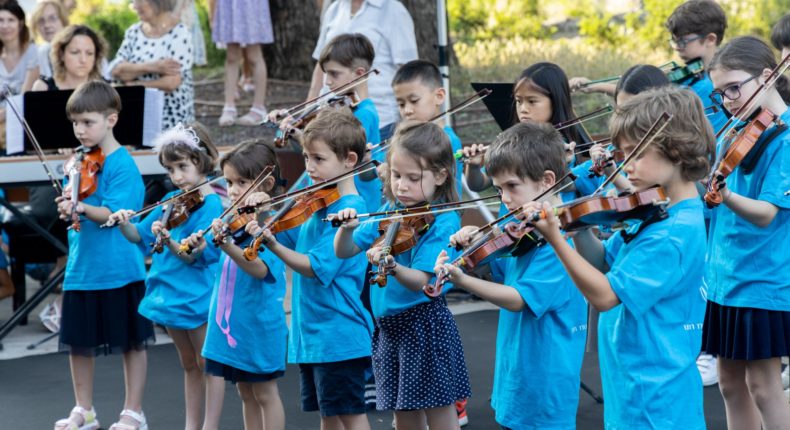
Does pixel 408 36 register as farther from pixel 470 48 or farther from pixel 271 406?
pixel 470 48

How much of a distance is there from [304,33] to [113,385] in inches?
236

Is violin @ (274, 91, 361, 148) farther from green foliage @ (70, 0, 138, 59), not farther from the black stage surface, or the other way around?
green foliage @ (70, 0, 138, 59)

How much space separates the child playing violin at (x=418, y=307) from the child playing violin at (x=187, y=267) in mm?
1028

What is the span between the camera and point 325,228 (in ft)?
12.3

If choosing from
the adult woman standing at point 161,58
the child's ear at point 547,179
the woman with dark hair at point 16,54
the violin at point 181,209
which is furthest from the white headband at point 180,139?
the woman with dark hair at point 16,54

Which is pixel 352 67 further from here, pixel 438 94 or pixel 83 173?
pixel 83 173

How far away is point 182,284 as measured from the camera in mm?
4441

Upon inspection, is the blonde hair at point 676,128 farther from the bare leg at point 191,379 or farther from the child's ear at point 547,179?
the bare leg at point 191,379

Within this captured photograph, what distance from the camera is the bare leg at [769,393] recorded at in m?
3.72

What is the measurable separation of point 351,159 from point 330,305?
1.73 feet

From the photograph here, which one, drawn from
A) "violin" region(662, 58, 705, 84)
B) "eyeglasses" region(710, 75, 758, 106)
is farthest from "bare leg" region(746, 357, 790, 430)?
"violin" region(662, 58, 705, 84)

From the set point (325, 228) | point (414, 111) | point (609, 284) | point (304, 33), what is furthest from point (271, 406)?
point (304, 33)

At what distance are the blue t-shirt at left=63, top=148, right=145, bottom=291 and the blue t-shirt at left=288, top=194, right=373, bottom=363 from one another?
1275mm

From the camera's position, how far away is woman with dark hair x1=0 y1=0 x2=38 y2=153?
7.42 meters
